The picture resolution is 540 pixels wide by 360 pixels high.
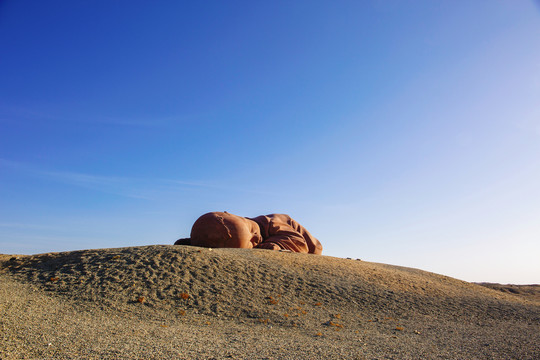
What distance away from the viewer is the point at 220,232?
60.6 feet

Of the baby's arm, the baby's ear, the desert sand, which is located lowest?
the desert sand

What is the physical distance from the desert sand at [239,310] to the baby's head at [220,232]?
1.69 m

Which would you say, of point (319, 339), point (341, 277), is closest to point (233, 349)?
point (319, 339)

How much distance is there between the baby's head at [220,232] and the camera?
60.6ft

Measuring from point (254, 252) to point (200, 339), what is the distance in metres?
7.98

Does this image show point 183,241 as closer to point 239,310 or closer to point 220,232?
point 220,232

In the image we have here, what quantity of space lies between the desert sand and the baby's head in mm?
A: 1692

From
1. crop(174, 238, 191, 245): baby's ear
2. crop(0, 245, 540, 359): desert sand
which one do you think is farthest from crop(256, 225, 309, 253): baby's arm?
crop(174, 238, 191, 245): baby's ear

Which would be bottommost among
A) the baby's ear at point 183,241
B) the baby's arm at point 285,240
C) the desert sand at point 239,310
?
the desert sand at point 239,310

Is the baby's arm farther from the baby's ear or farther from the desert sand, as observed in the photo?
the baby's ear

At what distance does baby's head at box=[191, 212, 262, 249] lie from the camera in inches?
728

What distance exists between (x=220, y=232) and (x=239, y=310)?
6.91 m

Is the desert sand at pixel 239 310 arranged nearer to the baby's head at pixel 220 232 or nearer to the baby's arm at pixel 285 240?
the baby's head at pixel 220 232

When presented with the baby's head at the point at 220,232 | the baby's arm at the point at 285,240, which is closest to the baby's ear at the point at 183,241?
the baby's head at the point at 220,232
